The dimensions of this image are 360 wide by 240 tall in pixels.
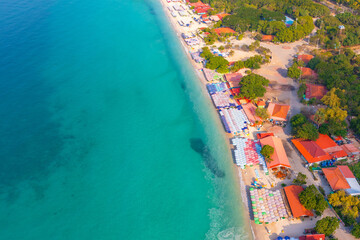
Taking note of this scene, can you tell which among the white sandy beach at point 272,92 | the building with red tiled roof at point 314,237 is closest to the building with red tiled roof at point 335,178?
the white sandy beach at point 272,92

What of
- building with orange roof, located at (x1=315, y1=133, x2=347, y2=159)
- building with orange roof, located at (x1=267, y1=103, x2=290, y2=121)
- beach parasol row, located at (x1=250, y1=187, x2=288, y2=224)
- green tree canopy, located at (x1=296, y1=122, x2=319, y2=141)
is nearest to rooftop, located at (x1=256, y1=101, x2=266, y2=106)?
building with orange roof, located at (x1=267, y1=103, x2=290, y2=121)

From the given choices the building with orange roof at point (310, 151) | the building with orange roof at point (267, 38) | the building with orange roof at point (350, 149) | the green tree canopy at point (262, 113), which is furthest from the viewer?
the building with orange roof at point (267, 38)

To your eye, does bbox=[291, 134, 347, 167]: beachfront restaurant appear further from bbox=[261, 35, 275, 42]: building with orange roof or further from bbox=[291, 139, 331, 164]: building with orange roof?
bbox=[261, 35, 275, 42]: building with orange roof

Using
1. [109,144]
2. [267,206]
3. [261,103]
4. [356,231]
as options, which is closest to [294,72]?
[261,103]

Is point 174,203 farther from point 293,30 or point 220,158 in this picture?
point 293,30

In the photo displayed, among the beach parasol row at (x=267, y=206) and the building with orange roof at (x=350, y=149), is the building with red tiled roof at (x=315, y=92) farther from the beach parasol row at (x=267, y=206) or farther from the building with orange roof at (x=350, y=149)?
the beach parasol row at (x=267, y=206)

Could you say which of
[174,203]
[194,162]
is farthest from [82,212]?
[194,162]

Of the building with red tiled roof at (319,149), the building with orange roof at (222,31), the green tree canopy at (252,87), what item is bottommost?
the building with red tiled roof at (319,149)
